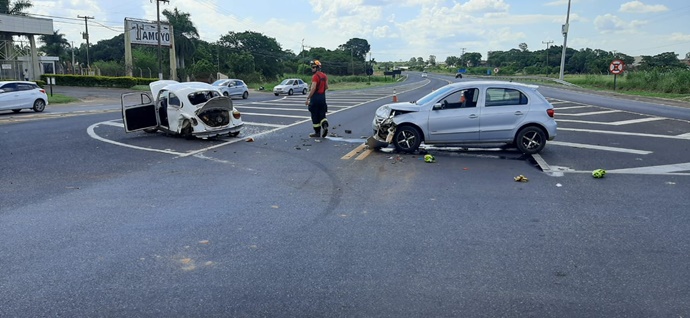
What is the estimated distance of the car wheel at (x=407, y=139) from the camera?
11.2m

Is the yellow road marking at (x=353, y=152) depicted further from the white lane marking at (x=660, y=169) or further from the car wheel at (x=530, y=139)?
the white lane marking at (x=660, y=169)

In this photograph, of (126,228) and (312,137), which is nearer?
(126,228)

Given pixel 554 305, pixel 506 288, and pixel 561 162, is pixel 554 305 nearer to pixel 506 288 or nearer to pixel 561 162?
pixel 506 288

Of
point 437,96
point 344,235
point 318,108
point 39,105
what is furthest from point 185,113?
point 39,105

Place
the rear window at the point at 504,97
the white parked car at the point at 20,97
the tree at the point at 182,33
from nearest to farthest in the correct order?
the rear window at the point at 504,97 → the white parked car at the point at 20,97 → the tree at the point at 182,33

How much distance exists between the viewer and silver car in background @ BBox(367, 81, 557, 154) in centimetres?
1098

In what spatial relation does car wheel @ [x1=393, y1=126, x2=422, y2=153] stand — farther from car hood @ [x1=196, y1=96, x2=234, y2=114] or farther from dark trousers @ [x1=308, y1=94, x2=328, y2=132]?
car hood @ [x1=196, y1=96, x2=234, y2=114]

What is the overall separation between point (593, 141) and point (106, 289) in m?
12.3

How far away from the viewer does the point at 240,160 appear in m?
10.7

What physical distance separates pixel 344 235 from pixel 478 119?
6.19 meters

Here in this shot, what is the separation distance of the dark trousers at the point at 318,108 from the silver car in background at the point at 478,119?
2660 millimetres

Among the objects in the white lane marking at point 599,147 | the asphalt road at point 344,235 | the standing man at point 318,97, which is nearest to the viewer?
the asphalt road at point 344,235

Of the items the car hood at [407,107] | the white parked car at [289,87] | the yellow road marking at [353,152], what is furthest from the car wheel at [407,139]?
the white parked car at [289,87]

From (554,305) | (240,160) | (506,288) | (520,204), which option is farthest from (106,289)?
(240,160)
